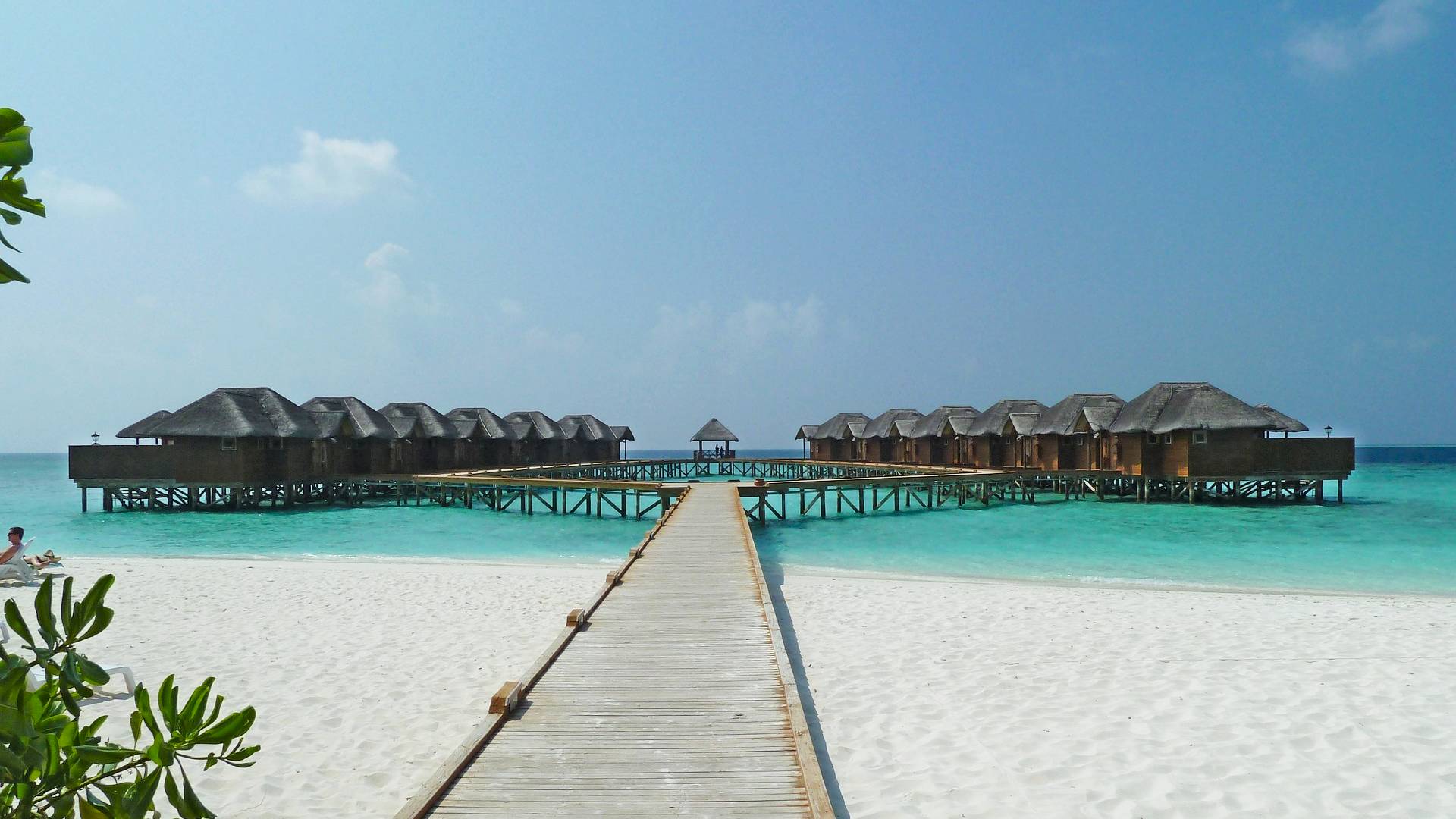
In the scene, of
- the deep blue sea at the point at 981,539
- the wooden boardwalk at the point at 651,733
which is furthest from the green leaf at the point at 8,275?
the deep blue sea at the point at 981,539

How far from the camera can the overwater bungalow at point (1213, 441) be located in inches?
995

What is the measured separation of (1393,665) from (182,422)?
98.0 feet

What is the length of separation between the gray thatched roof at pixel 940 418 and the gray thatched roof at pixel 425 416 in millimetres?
22478

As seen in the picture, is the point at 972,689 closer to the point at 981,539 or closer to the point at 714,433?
the point at 981,539

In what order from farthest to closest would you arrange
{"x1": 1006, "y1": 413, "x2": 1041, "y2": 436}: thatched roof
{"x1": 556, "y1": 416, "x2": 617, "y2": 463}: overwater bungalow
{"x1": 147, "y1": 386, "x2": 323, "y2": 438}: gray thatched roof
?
{"x1": 556, "y1": 416, "x2": 617, "y2": 463}: overwater bungalow → {"x1": 1006, "y1": 413, "x2": 1041, "y2": 436}: thatched roof → {"x1": 147, "y1": 386, "x2": 323, "y2": 438}: gray thatched roof


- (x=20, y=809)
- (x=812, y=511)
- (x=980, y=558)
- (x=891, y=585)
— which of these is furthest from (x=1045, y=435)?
(x=20, y=809)

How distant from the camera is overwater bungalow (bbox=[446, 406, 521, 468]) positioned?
3725 cm

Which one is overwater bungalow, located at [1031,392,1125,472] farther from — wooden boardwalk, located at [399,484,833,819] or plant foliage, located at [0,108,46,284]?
plant foliage, located at [0,108,46,284]

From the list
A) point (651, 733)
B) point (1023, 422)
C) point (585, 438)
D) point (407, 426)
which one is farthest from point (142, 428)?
point (1023, 422)

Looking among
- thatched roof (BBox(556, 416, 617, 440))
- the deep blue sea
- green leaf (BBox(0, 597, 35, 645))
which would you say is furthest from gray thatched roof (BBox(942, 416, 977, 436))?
green leaf (BBox(0, 597, 35, 645))

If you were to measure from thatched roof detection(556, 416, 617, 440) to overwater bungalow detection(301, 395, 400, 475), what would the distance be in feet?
45.6

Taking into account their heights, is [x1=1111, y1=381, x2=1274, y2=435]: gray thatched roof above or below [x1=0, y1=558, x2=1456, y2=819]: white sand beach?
above

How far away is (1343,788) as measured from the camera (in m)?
4.58

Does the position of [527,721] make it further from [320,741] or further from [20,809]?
[20,809]
